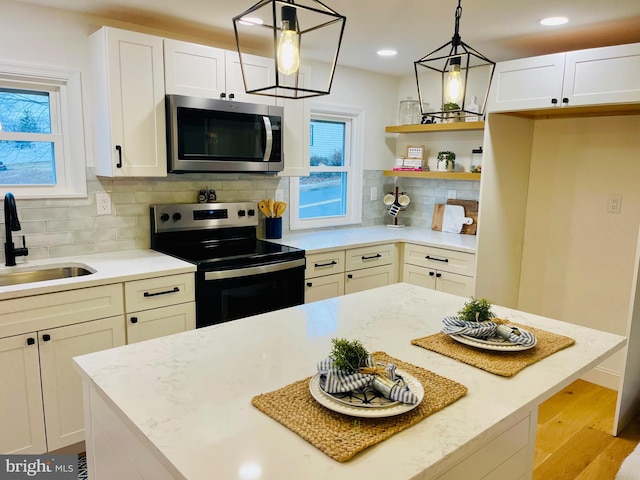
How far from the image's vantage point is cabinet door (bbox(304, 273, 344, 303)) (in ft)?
10.6

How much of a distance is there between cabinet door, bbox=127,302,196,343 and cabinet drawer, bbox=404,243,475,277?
5.99 feet

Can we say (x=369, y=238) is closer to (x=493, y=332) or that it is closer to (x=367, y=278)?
(x=367, y=278)

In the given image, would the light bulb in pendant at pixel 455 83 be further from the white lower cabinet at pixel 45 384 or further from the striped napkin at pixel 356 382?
the white lower cabinet at pixel 45 384

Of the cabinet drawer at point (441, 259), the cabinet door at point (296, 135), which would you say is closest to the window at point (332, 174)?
the cabinet door at point (296, 135)

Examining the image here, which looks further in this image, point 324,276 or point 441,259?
point 441,259

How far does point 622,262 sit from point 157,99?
313cm

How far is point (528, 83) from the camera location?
2.95 metres

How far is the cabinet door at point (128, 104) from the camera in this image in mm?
2568

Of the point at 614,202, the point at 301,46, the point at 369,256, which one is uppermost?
the point at 301,46

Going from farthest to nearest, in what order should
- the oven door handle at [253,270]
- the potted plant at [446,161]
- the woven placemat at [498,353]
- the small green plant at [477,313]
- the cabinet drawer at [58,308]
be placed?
1. the potted plant at [446,161]
2. the oven door handle at [253,270]
3. the cabinet drawer at [58,308]
4. the small green plant at [477,313]
5. the woven placemat at [498,353]

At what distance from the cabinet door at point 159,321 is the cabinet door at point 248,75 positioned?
1.35 m

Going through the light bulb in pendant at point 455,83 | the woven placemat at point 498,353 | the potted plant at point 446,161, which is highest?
the light bulb in pendant at point 455,83

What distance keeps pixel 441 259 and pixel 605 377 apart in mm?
1380

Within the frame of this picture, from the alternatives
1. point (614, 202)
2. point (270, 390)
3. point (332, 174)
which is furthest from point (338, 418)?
point (332, 174)
